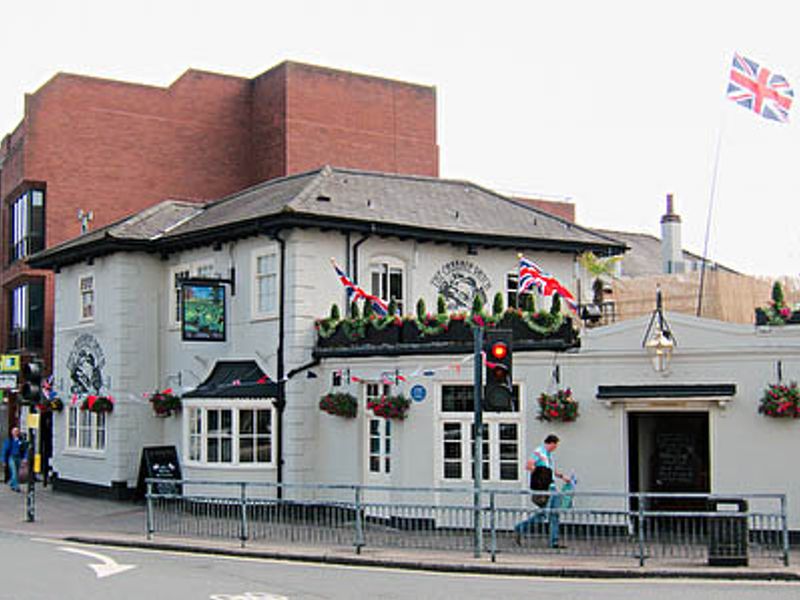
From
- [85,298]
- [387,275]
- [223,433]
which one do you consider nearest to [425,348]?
[387,275]

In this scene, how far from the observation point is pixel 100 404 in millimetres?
27641

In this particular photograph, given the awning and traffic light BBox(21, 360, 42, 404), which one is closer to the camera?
traffic light BBox(21, 360, 42, 404)

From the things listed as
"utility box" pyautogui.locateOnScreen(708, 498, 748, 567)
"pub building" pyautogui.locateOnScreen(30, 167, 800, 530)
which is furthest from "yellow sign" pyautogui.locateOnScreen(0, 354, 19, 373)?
"utility box" pyautogui.locateOnScreen(708, 498, 748, 567)

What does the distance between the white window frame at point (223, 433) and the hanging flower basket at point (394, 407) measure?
3118 mm

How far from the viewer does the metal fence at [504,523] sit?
15.2 m

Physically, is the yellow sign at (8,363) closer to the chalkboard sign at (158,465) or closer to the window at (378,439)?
the chalkboard sign at (158,465)

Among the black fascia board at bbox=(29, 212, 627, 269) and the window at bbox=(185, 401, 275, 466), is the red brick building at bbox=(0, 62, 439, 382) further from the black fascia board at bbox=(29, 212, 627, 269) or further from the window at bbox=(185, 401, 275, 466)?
the window at bbox=(185, 401, 275, 466)

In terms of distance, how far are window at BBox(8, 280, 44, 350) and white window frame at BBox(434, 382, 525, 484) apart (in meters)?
21.7

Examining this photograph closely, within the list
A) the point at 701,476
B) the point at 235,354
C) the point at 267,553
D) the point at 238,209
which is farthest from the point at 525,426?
the point at 238,209

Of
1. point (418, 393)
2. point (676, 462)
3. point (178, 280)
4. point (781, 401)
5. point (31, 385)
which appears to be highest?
point (178, 280)

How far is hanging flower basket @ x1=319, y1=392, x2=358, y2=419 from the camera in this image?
73.0ft

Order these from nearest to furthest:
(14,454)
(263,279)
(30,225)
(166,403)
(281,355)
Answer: (281,355) → (263,279) → (166,403) → (14,454) → (30,225)

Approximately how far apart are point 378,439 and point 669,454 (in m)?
5.62

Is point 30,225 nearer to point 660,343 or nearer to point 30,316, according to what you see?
point 30,316
